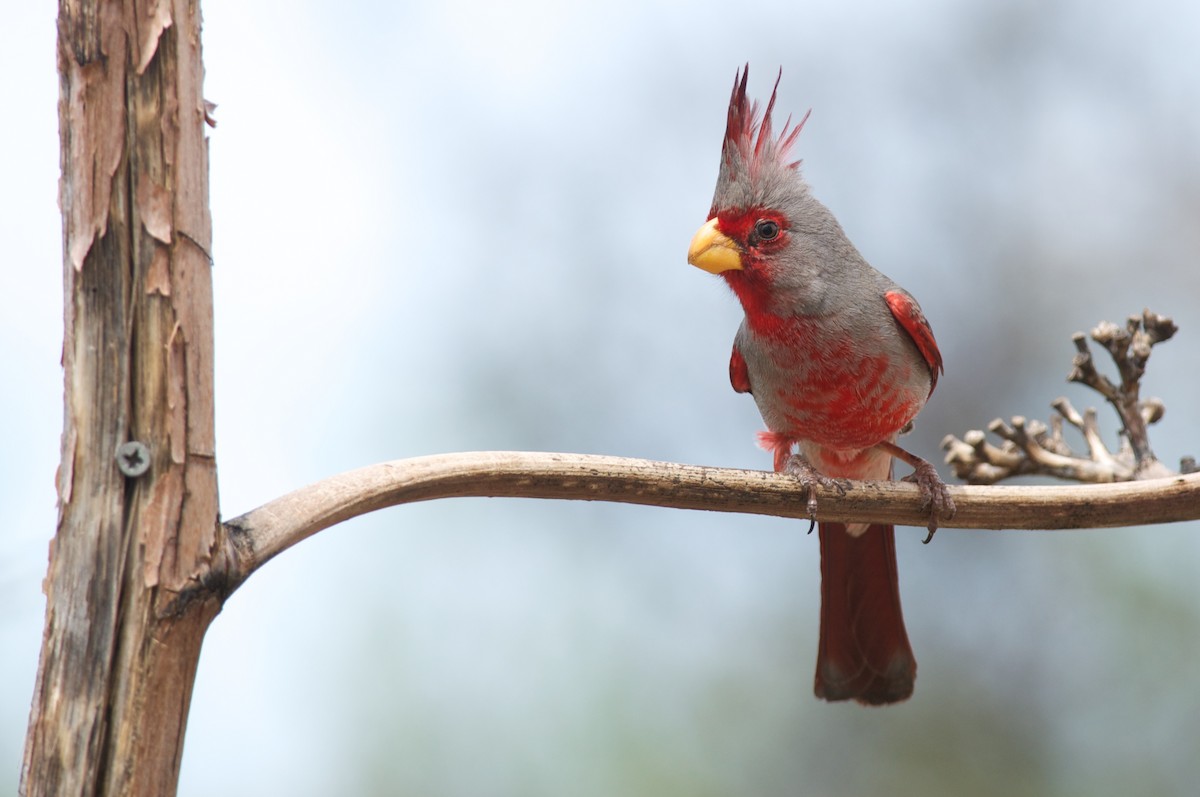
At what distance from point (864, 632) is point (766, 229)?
1.28m

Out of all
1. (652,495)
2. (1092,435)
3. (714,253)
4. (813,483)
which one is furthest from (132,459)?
(1092,435)

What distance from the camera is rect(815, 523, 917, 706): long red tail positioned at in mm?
3533

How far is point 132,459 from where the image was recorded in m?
1.68

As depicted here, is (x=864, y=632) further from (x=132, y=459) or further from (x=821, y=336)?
(x=132, y=459)

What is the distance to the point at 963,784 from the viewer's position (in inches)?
183

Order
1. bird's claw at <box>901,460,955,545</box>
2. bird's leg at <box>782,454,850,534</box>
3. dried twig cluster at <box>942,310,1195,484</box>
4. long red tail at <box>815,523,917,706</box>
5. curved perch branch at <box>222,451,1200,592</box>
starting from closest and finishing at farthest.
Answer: curved perch branch at <box>222,451,1200,592</box>
bird's leg at <box>782,454,850,534</box>
bird's claw at <box>901,460,955,545</box>
dried twig cluster at <box>942,310,1195,484</box>
long red tail at <box>815,523,917,706</box>

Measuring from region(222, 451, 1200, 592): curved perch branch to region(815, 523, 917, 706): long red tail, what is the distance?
2.02 ft

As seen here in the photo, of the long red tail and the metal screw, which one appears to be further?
the long red tail

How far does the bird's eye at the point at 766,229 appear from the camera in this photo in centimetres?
338

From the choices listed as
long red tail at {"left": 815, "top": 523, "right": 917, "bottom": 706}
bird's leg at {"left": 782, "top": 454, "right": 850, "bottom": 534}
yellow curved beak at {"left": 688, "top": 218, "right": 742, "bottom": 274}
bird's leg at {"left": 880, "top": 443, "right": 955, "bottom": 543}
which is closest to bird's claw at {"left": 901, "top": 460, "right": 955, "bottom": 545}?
bird's leg at {"left": 880, "top": 443, "right": 955, "bottom": 543}

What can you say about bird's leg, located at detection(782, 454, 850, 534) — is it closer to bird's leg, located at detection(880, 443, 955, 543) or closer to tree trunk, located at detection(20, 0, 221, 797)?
bird's leg, located at detection(880, 443, 955, 543)

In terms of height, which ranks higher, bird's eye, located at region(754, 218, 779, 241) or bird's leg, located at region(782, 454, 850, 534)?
bird's eye, located at region(754, 218, 779, 241)

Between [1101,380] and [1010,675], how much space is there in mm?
2223

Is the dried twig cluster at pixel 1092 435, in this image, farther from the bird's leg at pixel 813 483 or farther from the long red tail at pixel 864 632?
the bird's leg at pixel 813 483
